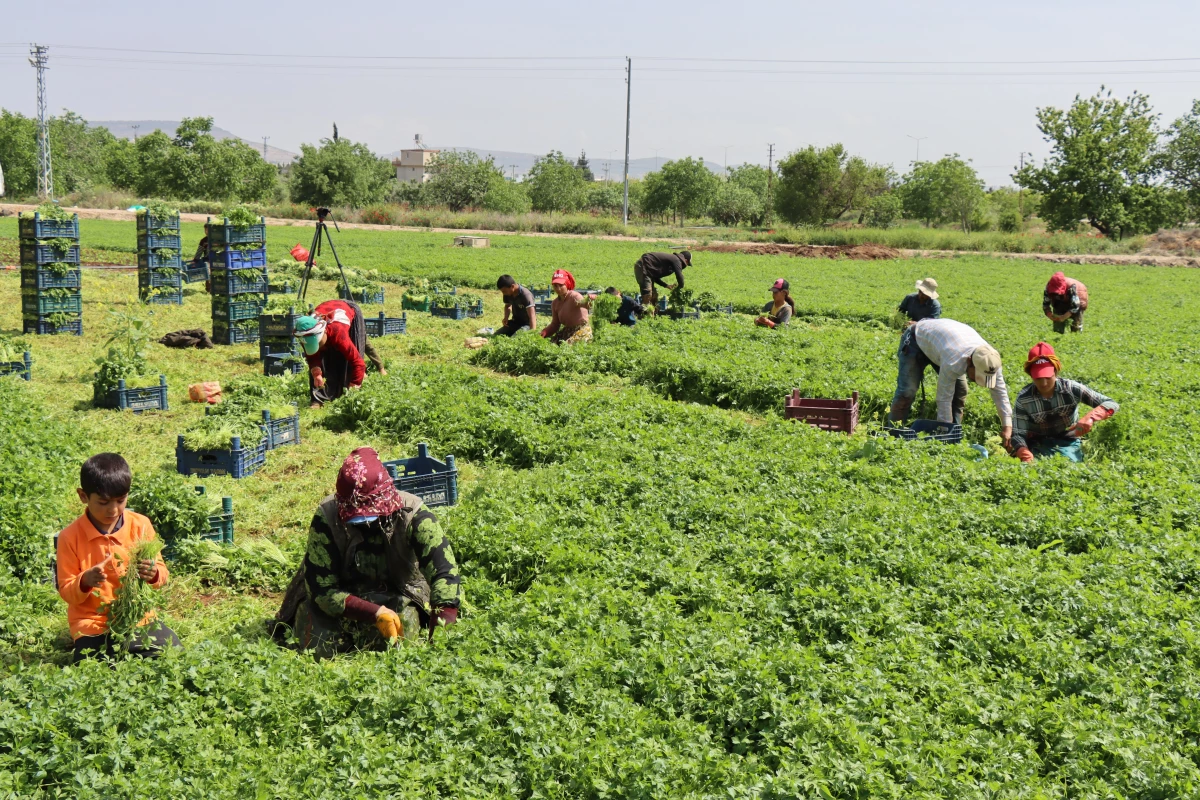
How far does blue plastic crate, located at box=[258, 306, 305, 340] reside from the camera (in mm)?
15898

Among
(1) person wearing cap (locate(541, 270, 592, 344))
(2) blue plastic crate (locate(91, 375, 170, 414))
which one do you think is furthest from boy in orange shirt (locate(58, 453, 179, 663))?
(1) person wearing cap (locate(541, 270, 592, 344))

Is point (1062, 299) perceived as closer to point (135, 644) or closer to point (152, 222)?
point (135, 644)

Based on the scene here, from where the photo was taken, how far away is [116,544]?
227 inches

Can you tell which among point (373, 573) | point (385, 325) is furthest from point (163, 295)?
point (373, 573)

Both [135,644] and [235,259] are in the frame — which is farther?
[235,259]

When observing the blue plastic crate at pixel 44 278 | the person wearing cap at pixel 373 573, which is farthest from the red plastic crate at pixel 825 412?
the blue plastic crate at pixel 44 278

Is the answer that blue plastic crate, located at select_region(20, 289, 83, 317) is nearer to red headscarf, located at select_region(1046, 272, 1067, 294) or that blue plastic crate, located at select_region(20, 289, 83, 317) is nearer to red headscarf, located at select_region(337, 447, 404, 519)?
red headscarf, located at select_region(337, 447, 404, 519)

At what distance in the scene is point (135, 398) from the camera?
41.7 feet

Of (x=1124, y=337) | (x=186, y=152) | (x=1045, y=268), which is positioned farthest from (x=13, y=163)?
(x=1124, y=337)

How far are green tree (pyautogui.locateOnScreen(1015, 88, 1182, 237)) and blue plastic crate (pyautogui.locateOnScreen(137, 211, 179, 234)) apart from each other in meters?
60.0

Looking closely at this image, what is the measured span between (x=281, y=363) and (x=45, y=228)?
22.0 ft

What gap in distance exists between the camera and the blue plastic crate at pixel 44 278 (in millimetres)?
17969

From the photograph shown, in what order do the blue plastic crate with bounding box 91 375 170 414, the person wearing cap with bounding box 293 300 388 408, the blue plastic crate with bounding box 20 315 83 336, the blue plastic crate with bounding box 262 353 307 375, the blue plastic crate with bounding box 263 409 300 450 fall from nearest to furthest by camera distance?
the blue plastic crate with bounding box 263 409 300 450, the person wearing cap with bounding box 293 300 388 408, the blue plastic crate with bounding box 91 375 170 414, the blue plastic crate with bounding box 262 353 307 375, the blue plastic crate with bounding box 20 315 83 336

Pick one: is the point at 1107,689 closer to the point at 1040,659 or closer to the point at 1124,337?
the point at 1040,659
